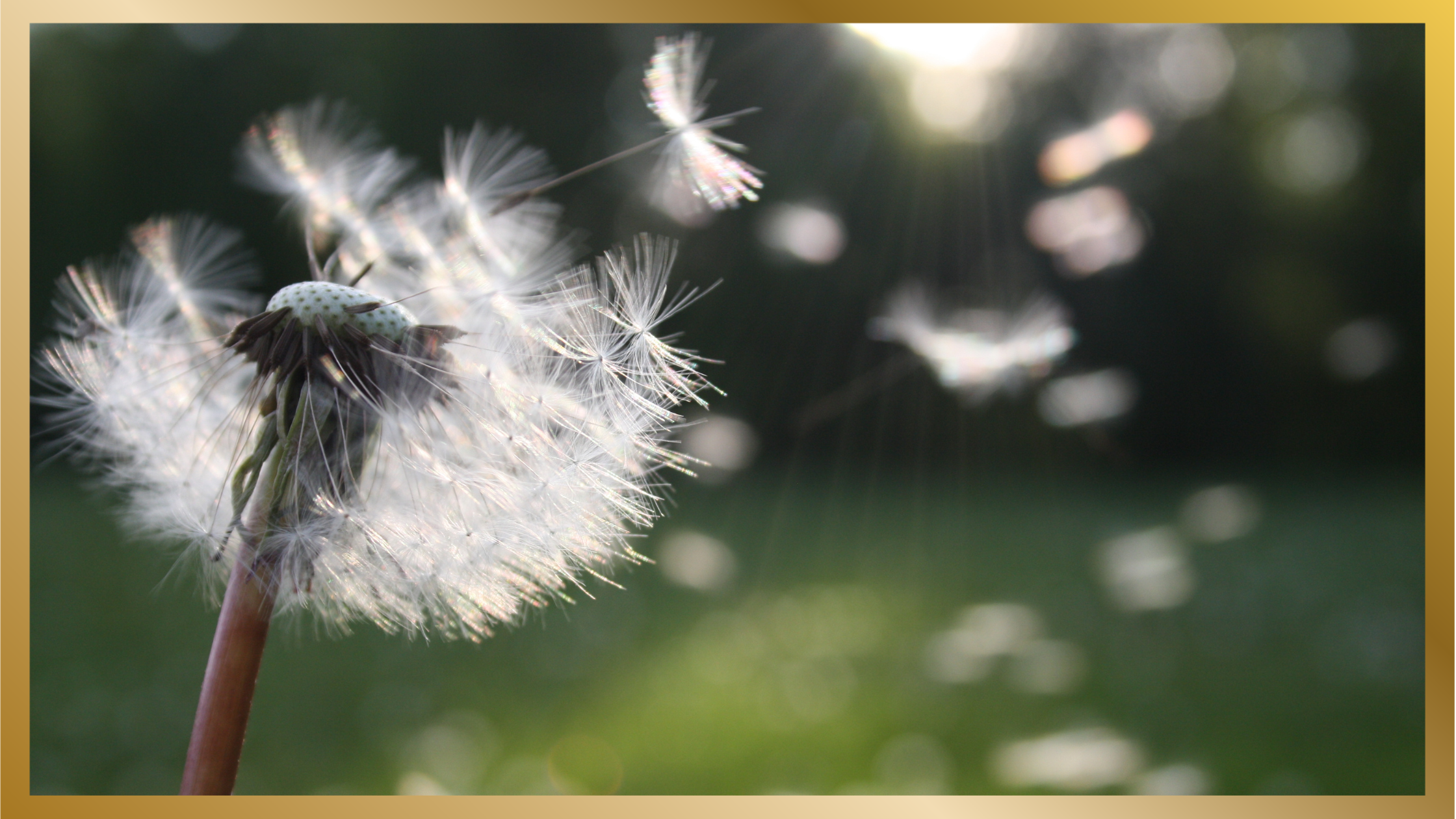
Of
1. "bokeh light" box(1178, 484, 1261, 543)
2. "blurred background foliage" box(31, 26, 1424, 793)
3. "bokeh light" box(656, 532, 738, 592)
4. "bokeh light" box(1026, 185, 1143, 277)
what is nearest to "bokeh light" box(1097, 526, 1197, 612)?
"blurred background foliage" box(31, 26, 1424, 793)

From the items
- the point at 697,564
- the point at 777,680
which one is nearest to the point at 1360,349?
the point at 697,564

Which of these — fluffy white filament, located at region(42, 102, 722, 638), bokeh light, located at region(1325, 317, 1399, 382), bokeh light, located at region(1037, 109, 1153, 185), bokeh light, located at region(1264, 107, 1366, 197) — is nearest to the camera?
fluffy white filament, located at region(42, 102, 722, 638)

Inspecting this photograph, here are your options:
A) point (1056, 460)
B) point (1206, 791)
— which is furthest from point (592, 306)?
point (1056, 460)

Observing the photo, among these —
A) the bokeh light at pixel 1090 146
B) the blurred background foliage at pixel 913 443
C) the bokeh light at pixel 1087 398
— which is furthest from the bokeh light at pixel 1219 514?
the bokeh light at pixel 1090 146

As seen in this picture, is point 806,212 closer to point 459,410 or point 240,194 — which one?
point 240,194

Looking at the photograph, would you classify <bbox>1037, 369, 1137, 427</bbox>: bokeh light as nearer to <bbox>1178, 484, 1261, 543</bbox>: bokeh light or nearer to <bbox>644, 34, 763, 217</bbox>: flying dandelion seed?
<bbox>1178, 484, 1261, 543</bbox>: bokeh light

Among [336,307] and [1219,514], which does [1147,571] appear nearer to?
[1219,514]
